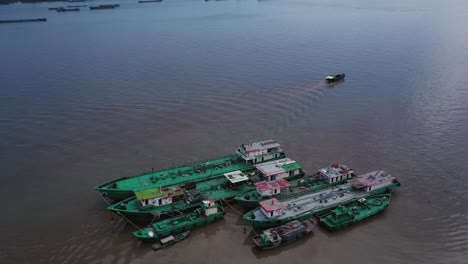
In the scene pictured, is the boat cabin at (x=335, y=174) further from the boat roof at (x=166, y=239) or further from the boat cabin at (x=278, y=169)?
the boat roof at (x=166, y=239)

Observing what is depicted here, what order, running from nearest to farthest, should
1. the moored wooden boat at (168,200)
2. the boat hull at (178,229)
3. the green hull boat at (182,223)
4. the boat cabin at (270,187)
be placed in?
1. the boat hull at (178,229)
2. the green hull boat at (182,223)
3. the moored wooden boat at (168,200)
4. the boat cabin at (270,187)

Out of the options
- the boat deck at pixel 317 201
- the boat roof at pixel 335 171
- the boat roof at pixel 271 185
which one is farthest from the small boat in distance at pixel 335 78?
the boat roof at pixel 271 185

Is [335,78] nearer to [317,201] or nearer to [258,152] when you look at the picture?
[258,152]

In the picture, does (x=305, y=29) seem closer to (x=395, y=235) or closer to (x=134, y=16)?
(x=134, y=16)

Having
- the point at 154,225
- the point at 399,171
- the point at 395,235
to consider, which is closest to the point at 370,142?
the point at 399,171

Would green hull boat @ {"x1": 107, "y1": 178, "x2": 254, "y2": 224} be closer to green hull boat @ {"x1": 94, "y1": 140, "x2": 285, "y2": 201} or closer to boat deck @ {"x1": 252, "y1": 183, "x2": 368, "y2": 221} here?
green hull boat @ {"x1": 94, "y1": 140, "x2": 285, "y2": 201}

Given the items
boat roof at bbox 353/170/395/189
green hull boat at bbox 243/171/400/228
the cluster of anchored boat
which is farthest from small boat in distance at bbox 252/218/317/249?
boat roof at bbox 353/170/395/189

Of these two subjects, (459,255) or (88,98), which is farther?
(88,98)
